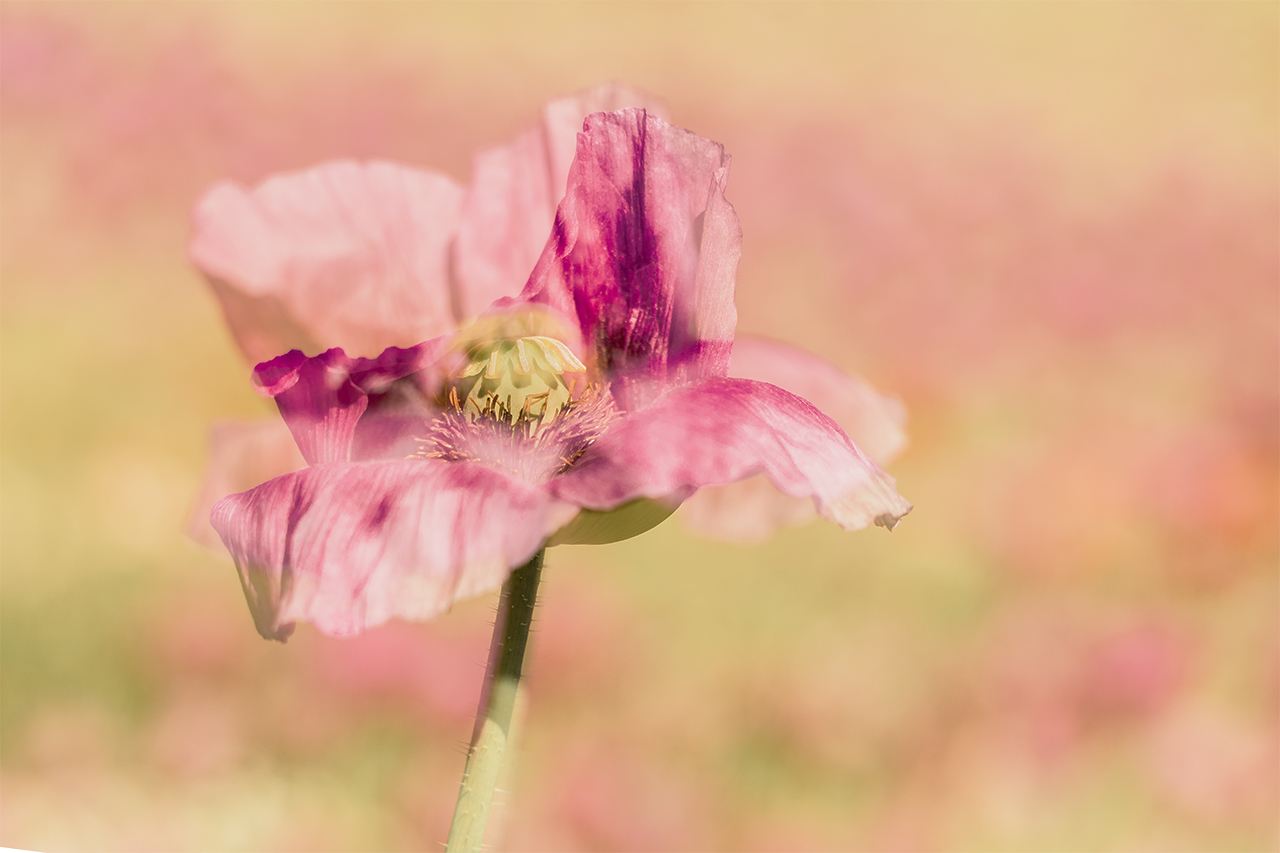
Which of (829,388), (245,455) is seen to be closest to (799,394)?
(829,388)

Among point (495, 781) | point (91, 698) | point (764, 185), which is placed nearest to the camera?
point (495, 781)

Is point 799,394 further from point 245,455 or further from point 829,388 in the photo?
point 245,455

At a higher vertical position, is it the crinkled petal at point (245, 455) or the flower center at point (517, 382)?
the flower center at point (517, 382)

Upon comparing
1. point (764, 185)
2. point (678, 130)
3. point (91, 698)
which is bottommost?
point (91, 698)

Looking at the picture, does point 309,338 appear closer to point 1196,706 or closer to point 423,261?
point 423,261

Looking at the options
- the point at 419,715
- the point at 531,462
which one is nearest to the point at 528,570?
the point at 531,462
